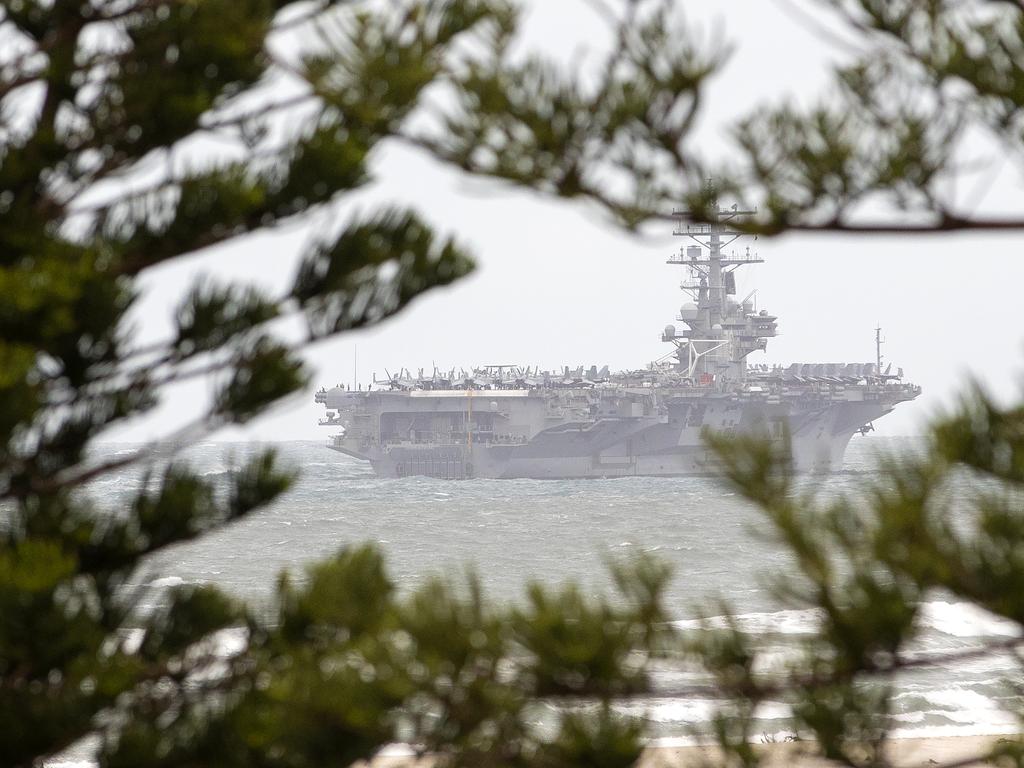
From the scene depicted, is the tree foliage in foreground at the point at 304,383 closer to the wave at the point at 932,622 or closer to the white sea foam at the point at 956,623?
the wave at the point at 932,622

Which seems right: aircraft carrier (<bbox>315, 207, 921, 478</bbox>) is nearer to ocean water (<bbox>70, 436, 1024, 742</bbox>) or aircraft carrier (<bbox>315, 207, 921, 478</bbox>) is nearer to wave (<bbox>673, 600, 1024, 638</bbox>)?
ocean water (<bbox>70, 436, 1024, 742</bbox>)

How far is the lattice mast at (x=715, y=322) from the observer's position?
209ft

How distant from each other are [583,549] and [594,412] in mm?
24788

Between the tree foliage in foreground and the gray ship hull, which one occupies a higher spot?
the tree foliage in foreground

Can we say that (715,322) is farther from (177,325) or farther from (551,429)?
(177,325)

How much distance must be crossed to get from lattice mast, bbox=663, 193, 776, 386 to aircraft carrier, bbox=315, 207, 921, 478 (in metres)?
0.10

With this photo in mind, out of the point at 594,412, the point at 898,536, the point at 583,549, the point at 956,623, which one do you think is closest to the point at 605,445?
the point at 594,412

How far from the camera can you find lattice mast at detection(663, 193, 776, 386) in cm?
6356

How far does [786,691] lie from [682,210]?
1.16 metres

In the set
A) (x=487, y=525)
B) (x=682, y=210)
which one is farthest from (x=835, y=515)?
(x=487, y=525)

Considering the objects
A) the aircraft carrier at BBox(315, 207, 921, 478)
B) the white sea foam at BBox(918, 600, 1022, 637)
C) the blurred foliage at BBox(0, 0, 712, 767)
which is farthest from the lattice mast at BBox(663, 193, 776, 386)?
the blurred foliage at BBox(0, 0, 712, 767)

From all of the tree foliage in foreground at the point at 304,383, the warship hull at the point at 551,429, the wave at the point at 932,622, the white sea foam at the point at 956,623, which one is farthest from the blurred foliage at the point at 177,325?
the warship hull at the point at 551,429

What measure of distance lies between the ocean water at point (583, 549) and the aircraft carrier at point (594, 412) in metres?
1.22

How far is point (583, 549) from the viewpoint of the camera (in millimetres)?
34781
